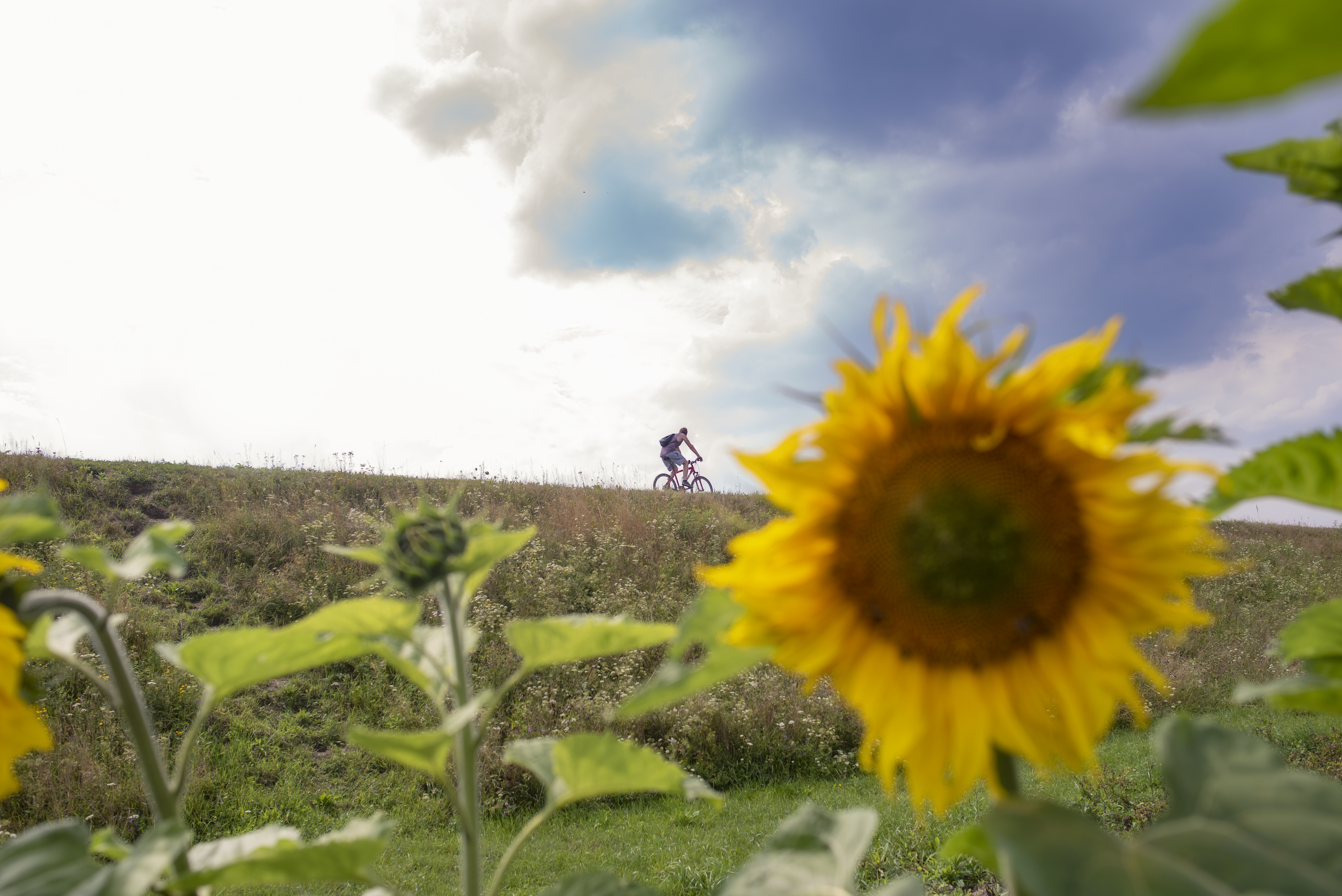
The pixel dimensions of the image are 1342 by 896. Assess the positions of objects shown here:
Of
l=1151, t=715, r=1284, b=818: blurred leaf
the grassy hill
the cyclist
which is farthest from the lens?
the cyclist

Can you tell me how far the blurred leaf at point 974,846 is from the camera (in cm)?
73

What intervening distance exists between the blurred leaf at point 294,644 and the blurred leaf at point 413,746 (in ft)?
0.39

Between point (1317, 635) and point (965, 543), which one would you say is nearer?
point (965, 543)

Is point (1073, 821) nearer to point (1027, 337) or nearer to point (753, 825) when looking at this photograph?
point (1027, 337)

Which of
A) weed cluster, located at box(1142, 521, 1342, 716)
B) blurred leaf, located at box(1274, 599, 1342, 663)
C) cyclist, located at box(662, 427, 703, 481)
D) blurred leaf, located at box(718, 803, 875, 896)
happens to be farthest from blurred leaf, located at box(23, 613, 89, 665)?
cyclist, located at box(662, 427, 703, 481)

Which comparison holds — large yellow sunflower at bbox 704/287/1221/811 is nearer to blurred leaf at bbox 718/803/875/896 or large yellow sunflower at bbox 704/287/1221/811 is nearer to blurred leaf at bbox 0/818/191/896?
blurred leaf at bbox 718/803/875/896

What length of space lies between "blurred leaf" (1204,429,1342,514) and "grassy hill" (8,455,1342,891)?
332cm

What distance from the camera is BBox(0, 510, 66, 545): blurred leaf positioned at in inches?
31.1

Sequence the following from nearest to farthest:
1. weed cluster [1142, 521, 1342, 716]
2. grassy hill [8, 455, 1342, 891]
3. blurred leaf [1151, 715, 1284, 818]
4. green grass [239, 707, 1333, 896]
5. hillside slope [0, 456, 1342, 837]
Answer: blurred leaf [1151, 715, 1284, 818] < green grass [239, 707, 1333, 896] < grassy hill [8, 455, 1342, 891] < hillside slope [0, 456, 1342, 837] < weed cluster [1142, 521, 1342, 716]

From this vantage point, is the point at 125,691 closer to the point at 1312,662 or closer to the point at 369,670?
the point at 1312,662

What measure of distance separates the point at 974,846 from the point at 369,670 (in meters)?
8.42

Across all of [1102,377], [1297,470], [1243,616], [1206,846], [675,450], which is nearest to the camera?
[1206,846]

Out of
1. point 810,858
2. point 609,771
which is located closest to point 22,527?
point 609,771

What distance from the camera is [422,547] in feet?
3.11
